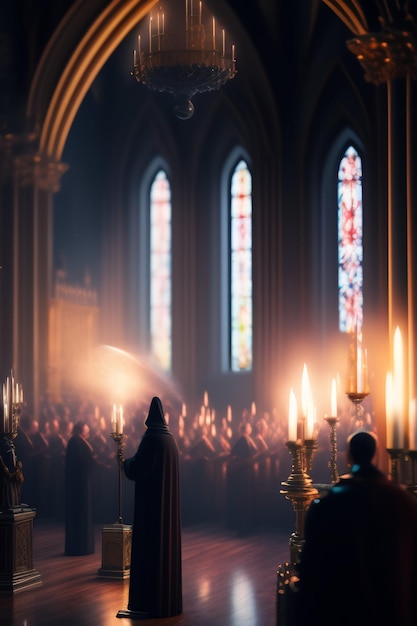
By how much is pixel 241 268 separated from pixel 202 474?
6.76m

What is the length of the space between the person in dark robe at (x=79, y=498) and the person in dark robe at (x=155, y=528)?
3.09 m

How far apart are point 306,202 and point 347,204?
0.81 m

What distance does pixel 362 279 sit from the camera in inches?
750

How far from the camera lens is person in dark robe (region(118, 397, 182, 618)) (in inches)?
349

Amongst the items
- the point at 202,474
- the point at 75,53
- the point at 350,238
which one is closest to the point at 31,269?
the point at 75,53

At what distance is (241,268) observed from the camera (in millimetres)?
20594

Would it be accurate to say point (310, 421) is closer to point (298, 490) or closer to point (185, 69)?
point (298, 490)

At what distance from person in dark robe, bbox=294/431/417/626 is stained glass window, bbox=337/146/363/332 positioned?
1490 cm

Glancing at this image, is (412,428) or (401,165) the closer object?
(412,428)

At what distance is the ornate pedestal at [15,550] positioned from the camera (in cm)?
991

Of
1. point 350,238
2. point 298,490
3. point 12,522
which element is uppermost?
point 350,238

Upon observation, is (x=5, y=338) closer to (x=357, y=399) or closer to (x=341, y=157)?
(x=341, y=157)

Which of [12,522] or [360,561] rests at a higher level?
[360,561]

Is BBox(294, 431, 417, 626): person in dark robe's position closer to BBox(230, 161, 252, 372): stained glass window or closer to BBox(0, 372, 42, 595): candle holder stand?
BBox(0, 372, 42, 595): candle holder stand
